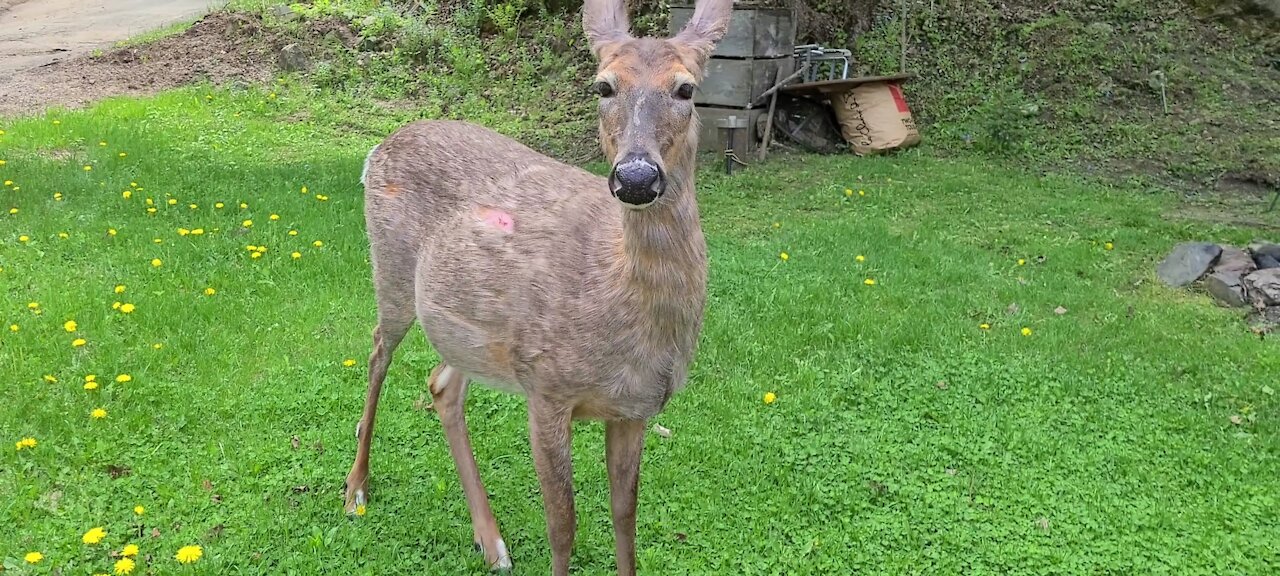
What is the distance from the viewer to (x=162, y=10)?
17125mm

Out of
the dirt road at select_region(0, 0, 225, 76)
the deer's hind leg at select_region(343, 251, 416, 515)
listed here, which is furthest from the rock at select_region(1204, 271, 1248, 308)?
the dirt road at select_region(0, 0, 225, 76)

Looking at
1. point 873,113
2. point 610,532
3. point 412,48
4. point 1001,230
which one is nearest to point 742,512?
point 610,532

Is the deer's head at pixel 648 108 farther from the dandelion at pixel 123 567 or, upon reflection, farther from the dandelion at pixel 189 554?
the dandelion at pixel 123 567

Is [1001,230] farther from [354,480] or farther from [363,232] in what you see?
[354,480]

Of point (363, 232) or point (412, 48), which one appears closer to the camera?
point (363, 232)

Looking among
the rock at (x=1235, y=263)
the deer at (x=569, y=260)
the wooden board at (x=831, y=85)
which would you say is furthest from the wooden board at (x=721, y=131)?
the deer at (x=569, y=260)

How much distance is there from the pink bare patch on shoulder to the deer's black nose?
2.86 feet

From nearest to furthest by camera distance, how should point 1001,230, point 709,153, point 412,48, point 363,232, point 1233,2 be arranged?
point 363,232 < point 1001,230 < point 709,153 < point 1233,2 < point 412,48

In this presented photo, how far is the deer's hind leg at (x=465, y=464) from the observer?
11.6 feet

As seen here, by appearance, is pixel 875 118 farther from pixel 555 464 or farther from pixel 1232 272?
pixel 555 464

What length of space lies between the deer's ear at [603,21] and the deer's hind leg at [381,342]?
1.23 meters

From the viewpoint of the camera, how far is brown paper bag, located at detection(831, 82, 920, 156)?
9680mm

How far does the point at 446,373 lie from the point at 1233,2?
11.9 meters

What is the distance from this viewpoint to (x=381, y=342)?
3.74 meters
